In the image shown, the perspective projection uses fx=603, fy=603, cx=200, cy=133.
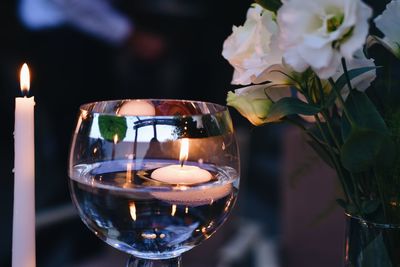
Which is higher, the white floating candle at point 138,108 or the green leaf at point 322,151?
the white floating candle at point 138,108

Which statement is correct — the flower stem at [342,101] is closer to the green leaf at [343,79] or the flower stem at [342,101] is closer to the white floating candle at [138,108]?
the green leaf at [343,79]

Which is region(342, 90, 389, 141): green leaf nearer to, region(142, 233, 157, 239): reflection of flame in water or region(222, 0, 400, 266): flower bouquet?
region(222, 0, 400, 266): flower bouquet

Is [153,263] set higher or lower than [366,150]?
lower

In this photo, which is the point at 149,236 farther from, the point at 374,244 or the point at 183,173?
the point at 374,244

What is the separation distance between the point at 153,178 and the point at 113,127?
50mm

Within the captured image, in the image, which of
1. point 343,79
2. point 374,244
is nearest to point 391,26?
point 343,79

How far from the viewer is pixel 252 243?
55.5 inches

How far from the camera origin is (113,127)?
17.8 inches

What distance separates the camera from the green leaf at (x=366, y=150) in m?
0.43

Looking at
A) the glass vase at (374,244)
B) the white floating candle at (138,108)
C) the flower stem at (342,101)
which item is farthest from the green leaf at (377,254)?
the white floating candle at (138,108)

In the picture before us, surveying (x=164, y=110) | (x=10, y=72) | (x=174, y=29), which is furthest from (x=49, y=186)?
(x=164, y=110)

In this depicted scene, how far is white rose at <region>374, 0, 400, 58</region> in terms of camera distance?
0.47 m

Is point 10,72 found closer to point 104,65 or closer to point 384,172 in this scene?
point 104,65

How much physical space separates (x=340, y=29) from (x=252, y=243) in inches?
42.4
